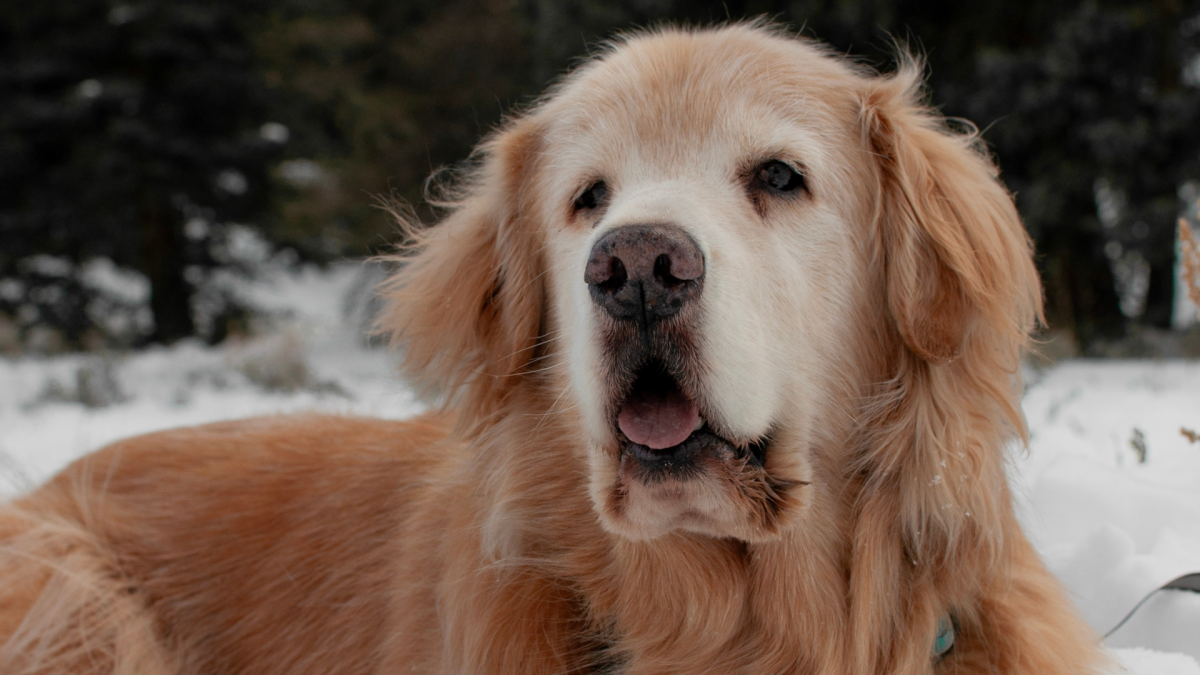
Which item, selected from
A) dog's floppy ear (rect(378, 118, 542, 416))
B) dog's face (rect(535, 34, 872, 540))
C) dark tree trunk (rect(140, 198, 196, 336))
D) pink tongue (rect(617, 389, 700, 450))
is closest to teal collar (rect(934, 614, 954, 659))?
dog's face (rect(535, 34, 872, 540))

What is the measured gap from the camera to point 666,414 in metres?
1.81

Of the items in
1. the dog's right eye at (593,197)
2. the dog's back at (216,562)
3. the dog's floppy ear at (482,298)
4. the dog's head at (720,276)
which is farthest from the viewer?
the dog's back at (216,562)

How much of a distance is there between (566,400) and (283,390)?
517cm

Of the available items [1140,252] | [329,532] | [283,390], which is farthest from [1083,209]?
[329,532]

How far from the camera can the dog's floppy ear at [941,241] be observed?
2094mm

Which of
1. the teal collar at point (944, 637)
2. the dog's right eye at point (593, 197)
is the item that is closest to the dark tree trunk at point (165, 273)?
the dog's right eye at point (593, 197)

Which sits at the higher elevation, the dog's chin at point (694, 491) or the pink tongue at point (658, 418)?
the pink tongue at point (658, 418)

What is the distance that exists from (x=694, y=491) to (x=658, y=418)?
162mm

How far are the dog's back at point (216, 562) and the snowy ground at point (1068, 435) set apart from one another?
15.5 inches

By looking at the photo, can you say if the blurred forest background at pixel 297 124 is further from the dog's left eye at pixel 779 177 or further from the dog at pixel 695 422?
the dog's left eye at pixel 779 177

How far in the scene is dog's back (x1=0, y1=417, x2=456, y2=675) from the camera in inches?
104

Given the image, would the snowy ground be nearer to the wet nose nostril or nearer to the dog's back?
the dog's back

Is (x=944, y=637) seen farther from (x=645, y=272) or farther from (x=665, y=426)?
(x=645, y=272)

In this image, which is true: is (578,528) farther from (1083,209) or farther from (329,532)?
(1083,209)
